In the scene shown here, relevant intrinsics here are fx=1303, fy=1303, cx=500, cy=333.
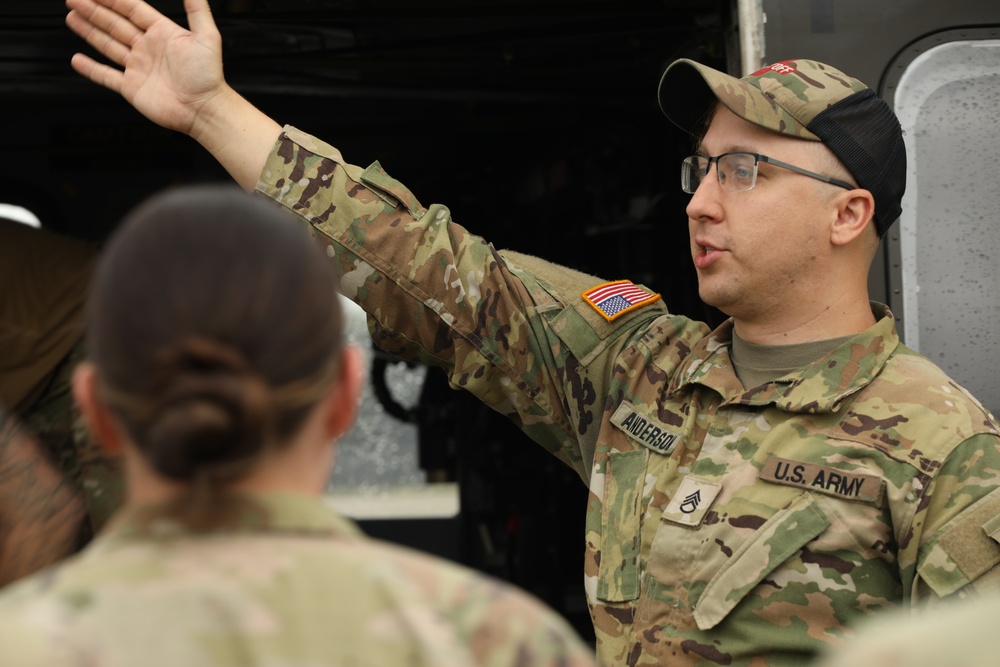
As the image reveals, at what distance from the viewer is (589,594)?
2023 millimetres

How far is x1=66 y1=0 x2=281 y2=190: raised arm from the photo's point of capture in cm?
210

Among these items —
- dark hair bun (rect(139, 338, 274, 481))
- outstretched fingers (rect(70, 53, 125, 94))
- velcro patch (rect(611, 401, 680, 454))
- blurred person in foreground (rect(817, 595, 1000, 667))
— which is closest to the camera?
blurred person in foreground (rect(817, 595, 1000, 667))

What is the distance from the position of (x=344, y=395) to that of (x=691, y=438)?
3.65ft

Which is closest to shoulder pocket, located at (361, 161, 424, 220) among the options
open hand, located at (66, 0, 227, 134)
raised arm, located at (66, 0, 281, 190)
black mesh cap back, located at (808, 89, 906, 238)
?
raised arm, located at (66, 0, 281, 190)

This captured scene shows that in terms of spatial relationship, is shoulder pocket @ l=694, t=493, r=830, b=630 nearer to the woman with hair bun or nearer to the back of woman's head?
the woman with hair bun

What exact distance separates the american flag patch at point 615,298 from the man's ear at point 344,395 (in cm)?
120

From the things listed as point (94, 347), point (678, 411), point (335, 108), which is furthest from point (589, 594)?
point (335, 108)

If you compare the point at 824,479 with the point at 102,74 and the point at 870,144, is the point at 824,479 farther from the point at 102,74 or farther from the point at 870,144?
the point at 102,74

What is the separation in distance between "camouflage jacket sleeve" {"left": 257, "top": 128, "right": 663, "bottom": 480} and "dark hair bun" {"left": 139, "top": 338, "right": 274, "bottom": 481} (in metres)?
1.20

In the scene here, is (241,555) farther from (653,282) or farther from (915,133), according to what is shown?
(653,282)

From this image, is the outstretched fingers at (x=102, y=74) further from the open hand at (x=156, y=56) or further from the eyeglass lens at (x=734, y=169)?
the eyeglass lens at (x=734, y=169)

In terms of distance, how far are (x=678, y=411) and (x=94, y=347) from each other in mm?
1273

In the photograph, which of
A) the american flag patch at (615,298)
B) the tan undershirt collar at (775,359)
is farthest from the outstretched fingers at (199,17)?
the tan undershirt collar at (775,359)

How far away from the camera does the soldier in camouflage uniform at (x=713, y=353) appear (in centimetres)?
182
